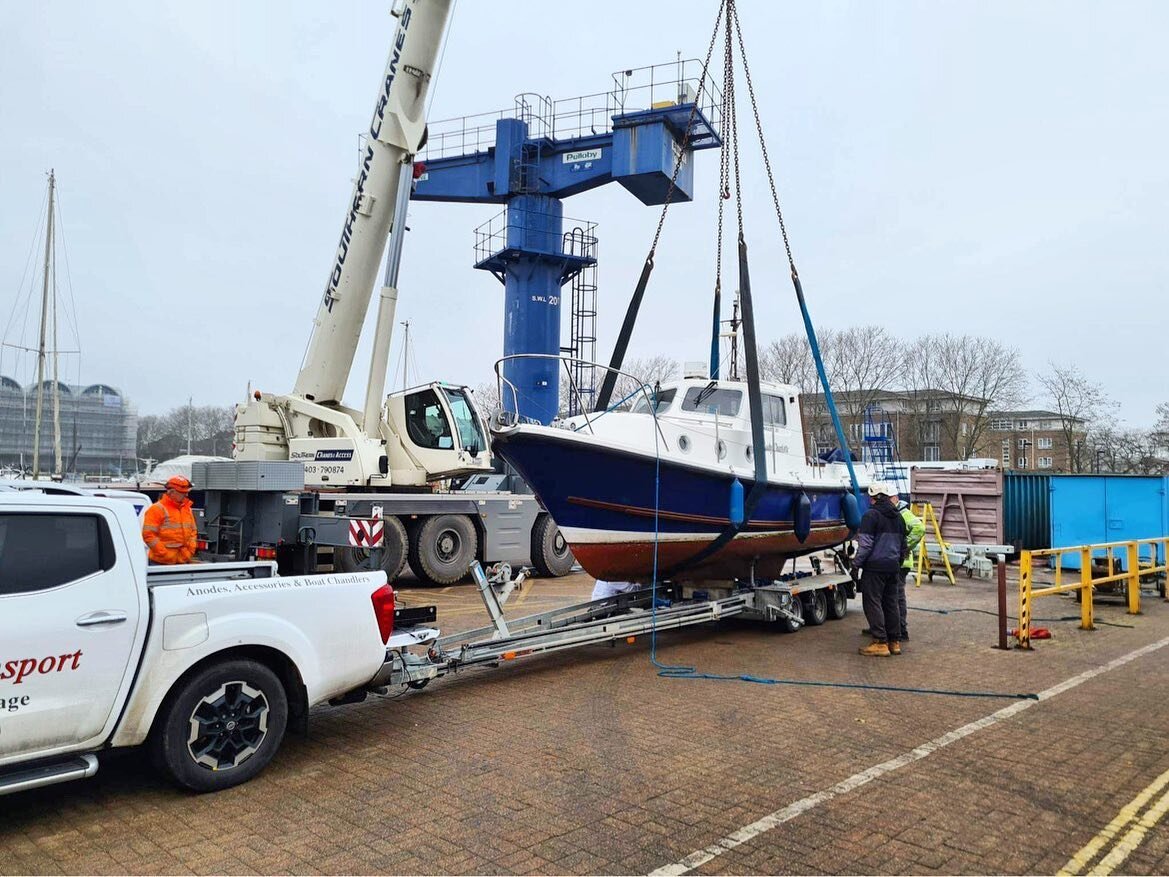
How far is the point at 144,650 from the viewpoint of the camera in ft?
13.6

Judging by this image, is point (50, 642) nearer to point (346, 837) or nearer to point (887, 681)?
point (346, 837)

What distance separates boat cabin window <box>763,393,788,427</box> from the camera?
34.6 feet

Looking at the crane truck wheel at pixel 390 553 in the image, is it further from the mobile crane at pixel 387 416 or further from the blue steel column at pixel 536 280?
the blue steel column at pixel 536 280

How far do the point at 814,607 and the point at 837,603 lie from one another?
633mm

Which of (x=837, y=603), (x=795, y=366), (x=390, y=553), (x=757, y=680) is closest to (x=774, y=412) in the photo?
(x=837, y=603)

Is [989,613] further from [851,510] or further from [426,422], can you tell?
[426,422]

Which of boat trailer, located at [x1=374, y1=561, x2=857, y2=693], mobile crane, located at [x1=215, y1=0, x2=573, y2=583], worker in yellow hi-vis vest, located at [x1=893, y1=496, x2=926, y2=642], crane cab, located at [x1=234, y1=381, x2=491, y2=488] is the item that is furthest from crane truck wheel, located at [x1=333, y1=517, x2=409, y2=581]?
worker in yellow hi-vis vest, located at [x1=893, y1=496, x2=926, y2=642]

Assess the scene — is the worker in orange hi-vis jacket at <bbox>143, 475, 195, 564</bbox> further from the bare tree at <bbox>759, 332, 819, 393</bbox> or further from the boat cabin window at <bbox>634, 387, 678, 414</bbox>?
the bare tree at <bbox>759, 332, 819, 393</bbox>

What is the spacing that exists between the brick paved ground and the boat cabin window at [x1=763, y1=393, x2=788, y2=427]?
3.88m

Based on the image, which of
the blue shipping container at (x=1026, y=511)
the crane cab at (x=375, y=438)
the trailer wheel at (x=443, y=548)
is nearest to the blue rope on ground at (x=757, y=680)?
the trailer wheel at (x=443, y=548)

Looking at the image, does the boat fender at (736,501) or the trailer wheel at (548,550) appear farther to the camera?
the trailer wheel at (548,550)

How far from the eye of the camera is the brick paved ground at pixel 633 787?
148 inches

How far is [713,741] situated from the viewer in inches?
215

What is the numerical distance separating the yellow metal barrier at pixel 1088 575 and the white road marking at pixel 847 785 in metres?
1.44
